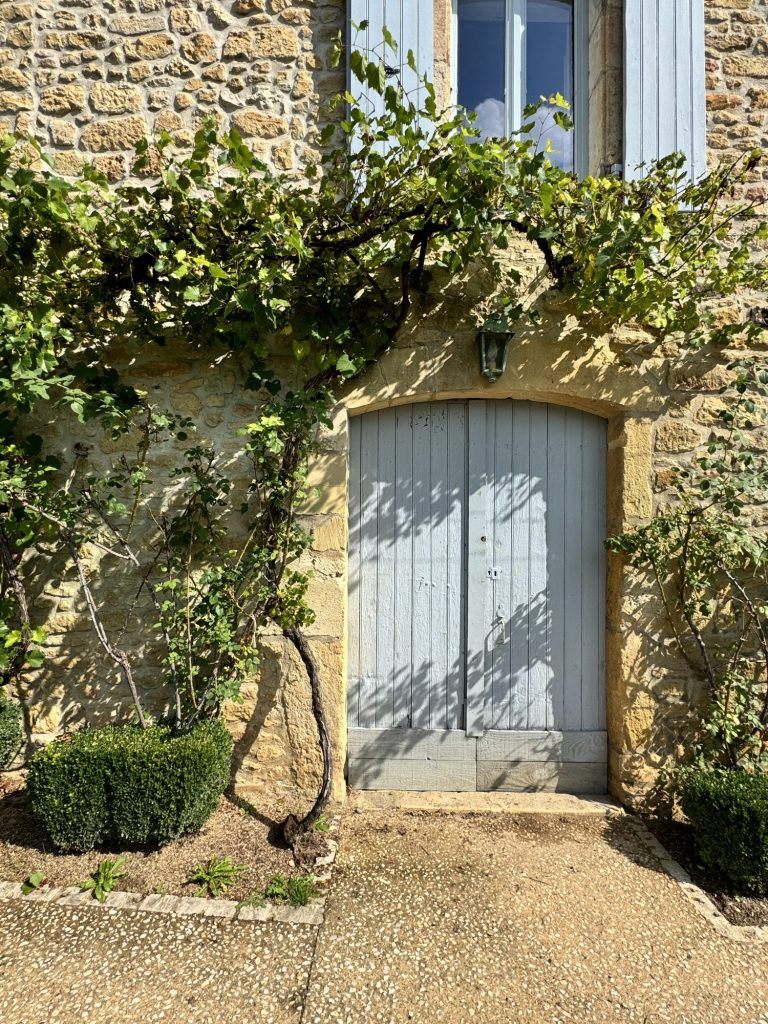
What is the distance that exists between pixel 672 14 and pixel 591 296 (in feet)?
5.94

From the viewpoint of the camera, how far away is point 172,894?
2.36 m

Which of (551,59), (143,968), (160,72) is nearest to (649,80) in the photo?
(551,59)

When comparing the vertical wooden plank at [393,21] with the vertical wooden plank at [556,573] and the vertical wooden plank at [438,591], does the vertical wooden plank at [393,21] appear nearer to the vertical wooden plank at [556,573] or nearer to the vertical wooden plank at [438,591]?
the vertical wooden plank at [438,591]

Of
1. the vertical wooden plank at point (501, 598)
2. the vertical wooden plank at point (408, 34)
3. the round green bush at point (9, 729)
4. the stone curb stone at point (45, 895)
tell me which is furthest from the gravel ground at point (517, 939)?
the vertical wooden plank at point (408, 34)

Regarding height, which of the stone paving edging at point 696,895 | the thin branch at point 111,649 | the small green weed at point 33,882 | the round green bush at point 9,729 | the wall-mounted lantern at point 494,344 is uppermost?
the wall-mounted lantern at point 494,344

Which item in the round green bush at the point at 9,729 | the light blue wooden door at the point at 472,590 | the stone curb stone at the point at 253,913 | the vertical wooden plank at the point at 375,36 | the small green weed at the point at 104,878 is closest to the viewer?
the stone curb stone at the point at 253,913

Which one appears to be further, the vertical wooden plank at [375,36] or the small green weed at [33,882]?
the vertical wooden plank at [375,36]

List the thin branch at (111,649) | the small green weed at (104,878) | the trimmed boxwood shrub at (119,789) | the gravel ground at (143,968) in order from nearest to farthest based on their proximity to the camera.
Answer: the gravel ground at (143,968)
the small green weed at (104,878)
the trimmed boxwood shrub at (119,789)
the thin branch at (111,649)

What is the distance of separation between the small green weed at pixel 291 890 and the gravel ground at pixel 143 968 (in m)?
0.12

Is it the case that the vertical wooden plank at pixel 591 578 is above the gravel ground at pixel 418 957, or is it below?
above

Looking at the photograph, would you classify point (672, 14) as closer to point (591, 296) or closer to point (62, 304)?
point (591, 296)

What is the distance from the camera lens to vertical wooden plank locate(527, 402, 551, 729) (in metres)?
3.29

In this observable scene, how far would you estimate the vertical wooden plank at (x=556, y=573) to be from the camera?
10.8 ft

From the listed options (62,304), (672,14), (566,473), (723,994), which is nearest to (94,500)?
(62,304)
